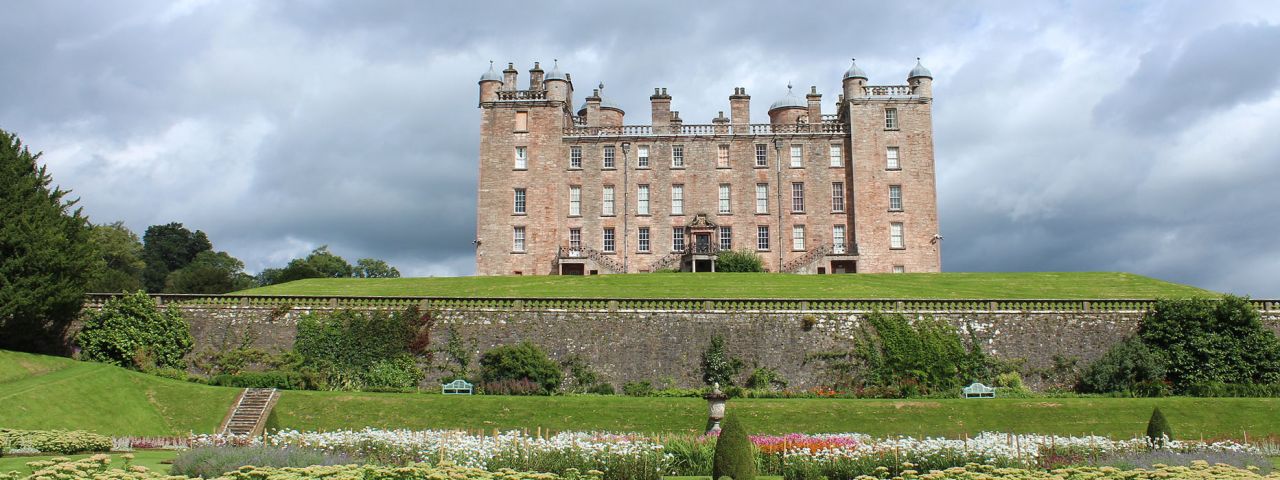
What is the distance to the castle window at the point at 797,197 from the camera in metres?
50.0

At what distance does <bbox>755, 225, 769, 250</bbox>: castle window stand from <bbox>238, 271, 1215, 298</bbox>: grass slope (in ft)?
26.5

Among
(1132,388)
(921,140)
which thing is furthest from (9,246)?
(921,140)

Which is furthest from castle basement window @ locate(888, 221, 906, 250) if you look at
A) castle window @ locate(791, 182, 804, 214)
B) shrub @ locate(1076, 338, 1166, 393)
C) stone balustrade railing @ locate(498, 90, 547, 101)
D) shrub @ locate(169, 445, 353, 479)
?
shrub @ locate(169, 445, 353, 479)

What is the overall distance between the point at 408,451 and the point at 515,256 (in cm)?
3218

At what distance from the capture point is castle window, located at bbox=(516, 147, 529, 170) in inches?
1961

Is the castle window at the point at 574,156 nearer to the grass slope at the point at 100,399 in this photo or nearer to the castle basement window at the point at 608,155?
the castle basement window at the point at 608,155

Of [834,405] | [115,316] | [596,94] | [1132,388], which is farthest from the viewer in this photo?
[596,94]

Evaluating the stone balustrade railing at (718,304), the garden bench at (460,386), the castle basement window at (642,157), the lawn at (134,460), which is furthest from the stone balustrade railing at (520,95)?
the lawn at (134,460)

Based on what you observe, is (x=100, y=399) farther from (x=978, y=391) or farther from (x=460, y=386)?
(x=978, y=391)

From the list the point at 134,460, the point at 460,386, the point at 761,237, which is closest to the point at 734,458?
the point at 134,460

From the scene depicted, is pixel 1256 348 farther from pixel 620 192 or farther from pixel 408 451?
pixel 620 192

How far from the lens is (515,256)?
162 feet

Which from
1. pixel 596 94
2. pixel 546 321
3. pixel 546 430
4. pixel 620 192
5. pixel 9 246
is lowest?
pixel 546 430

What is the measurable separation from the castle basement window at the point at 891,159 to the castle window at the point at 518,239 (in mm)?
18374
